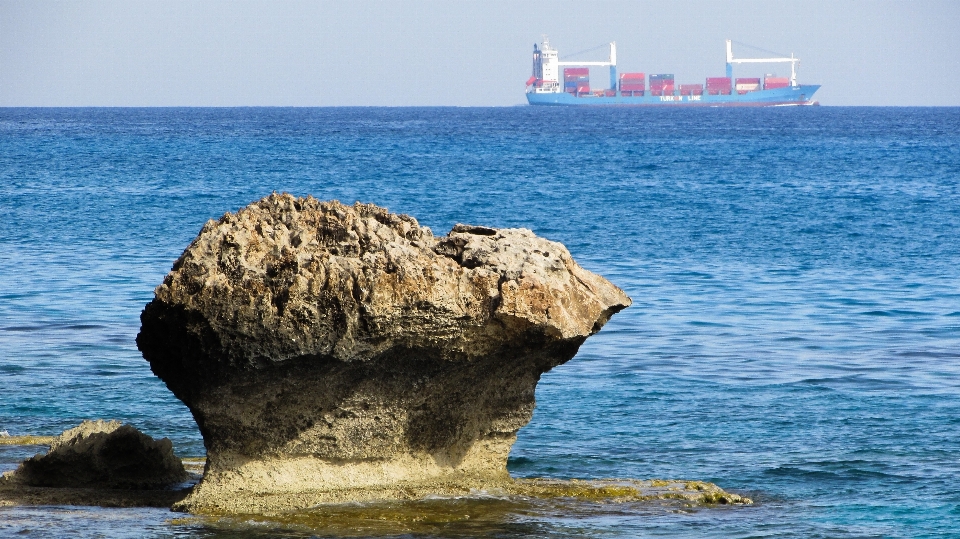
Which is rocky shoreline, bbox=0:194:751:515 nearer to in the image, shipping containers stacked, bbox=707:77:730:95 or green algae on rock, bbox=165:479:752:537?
green algae on rock, bbox=165:479:752:537

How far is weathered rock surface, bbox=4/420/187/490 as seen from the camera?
26.8ft

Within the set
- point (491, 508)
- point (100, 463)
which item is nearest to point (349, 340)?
point (491, 508)

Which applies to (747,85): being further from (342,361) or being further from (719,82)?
(342,361)

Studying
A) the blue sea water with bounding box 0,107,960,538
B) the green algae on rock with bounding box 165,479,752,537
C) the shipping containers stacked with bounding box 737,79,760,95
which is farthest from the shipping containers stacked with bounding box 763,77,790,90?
the green algae on rock with bounding box 165,479,752,537

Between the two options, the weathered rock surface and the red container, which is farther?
the red container

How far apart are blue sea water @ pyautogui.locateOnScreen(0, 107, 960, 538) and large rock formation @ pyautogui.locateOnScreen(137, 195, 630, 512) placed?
66 centimetres

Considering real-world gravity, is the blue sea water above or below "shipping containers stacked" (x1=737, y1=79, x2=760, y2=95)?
below

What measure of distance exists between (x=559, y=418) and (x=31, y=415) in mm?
4897

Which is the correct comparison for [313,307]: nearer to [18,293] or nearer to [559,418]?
[559,418]

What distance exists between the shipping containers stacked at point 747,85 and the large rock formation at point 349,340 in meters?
196

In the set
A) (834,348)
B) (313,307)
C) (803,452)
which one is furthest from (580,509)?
(834,348)

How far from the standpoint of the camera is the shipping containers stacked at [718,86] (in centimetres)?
19700

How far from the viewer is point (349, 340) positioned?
7020 millimetres

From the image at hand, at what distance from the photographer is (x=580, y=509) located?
7777 millimetres
